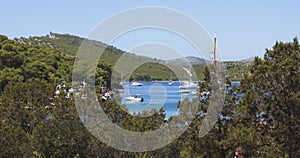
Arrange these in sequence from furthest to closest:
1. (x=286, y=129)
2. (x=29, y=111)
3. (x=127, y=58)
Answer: (x=29, y=111) < (x=127, y=58) < (x=286, y=129)

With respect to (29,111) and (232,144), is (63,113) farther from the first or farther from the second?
(232,144)

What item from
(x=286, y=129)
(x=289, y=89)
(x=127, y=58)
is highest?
(x=127, y=58)

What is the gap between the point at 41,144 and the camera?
1141 centimetres

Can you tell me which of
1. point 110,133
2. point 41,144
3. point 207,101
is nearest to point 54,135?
point 41,144

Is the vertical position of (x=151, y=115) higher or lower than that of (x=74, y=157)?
higher

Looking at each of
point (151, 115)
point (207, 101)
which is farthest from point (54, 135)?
point (207, 101)

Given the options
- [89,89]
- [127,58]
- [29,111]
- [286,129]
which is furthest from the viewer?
[29,111]

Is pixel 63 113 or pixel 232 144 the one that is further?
pixel 63 113

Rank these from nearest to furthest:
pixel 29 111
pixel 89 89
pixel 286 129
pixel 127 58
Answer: pixel 286 129 < pixel 127 58 < pixel 89 89 < pixel 29 111

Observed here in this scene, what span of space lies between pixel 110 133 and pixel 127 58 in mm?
1990

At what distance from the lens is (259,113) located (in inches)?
411

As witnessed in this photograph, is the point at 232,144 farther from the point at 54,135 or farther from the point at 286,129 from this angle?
the point at 54,135

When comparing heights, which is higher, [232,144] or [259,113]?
[259,113]

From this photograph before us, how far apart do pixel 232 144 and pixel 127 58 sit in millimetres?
3183
